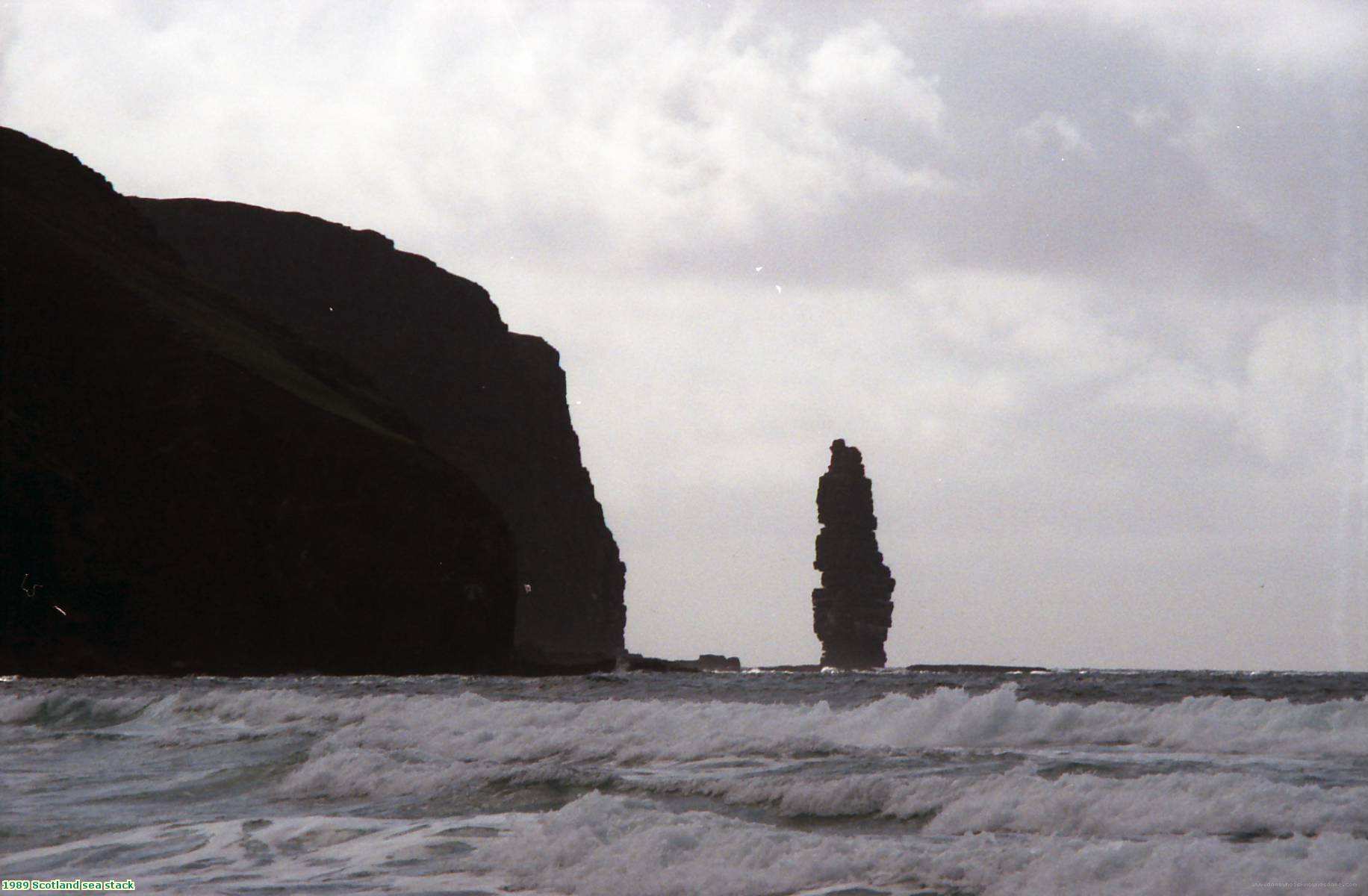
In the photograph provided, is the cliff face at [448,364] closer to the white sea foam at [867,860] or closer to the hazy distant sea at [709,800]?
the hazy distant sea at [709,800]

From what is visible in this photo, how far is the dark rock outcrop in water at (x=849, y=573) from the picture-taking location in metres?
131

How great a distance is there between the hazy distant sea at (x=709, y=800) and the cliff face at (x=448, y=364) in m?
101

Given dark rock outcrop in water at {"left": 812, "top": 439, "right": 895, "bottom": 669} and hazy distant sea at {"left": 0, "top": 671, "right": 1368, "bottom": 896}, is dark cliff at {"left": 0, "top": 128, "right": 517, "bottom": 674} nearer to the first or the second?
hazy distant sea at {"left": 0, "top": 671, "right": 1368, "bottom": 896}

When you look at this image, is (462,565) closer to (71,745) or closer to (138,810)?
(71,745)

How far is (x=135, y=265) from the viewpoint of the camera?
262 ft

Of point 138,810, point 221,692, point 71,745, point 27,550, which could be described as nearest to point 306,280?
point 27,550

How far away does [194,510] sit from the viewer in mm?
62688

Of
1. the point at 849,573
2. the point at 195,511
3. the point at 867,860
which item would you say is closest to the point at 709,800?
the point at 867,860

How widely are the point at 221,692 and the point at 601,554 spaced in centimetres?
10480

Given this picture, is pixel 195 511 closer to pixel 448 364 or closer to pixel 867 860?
pixel 867 860

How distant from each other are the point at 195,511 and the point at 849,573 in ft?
265

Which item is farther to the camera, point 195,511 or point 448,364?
point 448,364

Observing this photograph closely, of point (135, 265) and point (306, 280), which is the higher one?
point (306, 280)

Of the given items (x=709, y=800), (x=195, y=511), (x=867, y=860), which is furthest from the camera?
(x=195, y=511)
